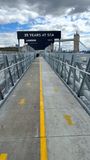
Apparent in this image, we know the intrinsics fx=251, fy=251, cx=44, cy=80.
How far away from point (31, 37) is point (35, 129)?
→ 50.0 m

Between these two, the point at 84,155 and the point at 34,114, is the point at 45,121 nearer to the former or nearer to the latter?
the point at 34,114

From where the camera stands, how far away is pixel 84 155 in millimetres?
4461

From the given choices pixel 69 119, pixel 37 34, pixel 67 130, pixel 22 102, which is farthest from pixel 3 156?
pixel 37 34

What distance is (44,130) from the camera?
18.9 feet

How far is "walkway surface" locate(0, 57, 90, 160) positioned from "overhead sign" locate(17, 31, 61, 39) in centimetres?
4478

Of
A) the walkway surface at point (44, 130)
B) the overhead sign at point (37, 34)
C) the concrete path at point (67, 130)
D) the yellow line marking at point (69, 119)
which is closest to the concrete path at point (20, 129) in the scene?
the walkway surface at point (44, 130)

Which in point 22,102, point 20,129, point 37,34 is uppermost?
point 37,34

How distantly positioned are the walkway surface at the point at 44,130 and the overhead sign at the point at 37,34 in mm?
44777

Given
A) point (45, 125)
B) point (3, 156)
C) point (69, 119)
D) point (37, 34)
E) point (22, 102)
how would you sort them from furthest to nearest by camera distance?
point (37, 34), point (22, 102), point (69, 119), point (45, 125), point (3, 156)

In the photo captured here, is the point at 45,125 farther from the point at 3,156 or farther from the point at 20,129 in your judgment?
the point at 3,156

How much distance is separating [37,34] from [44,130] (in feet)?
164

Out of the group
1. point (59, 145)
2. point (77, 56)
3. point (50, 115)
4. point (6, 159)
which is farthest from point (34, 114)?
point (77, 56)

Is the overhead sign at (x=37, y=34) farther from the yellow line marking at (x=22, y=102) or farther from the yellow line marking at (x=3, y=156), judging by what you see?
the yellow line marking at (x=3, y=156)


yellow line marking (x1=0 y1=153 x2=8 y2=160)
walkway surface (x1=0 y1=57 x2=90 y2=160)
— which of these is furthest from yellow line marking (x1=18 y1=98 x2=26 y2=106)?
yellow line marking (x1=0 y1=153 x2=8 y2=160)
